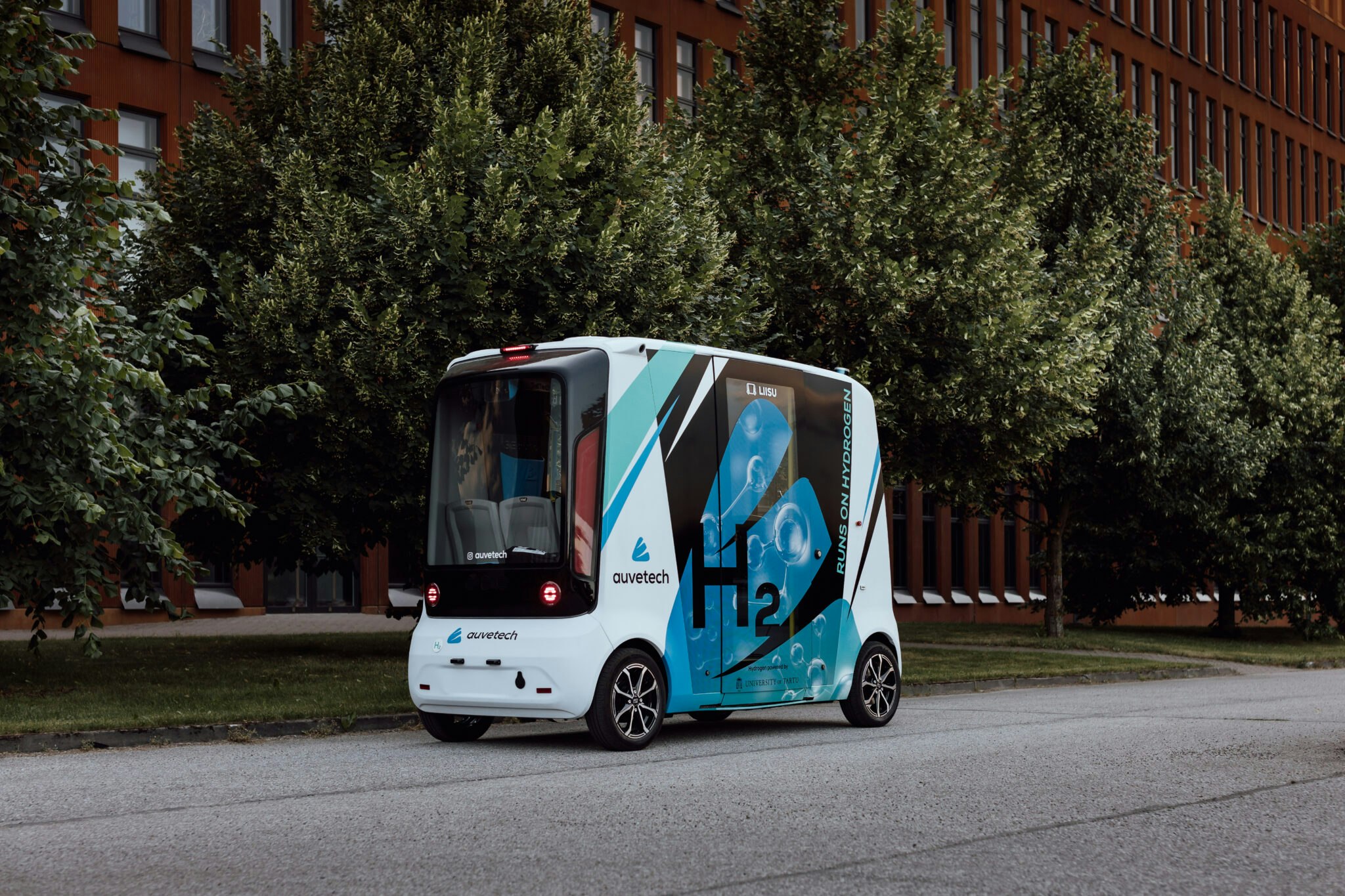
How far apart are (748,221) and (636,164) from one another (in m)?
4.32

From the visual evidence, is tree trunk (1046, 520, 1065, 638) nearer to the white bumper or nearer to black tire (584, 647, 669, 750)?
black tire (584, 647, 669, 750)

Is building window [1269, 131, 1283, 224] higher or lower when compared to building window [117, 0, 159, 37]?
higher

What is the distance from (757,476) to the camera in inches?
471

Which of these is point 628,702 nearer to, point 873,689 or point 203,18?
point 873,689

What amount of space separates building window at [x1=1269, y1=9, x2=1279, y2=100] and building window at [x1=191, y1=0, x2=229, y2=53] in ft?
147

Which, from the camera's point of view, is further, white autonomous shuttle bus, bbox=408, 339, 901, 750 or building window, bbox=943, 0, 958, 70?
building window, bbox=943, 0, 958, 70

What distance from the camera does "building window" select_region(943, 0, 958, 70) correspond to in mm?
43875

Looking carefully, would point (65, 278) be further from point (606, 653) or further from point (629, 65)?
point (629, 65)

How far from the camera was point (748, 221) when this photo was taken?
2102 cm

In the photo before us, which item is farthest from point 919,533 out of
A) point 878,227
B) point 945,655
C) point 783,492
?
point 783,492

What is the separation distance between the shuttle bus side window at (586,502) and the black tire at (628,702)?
70 cm

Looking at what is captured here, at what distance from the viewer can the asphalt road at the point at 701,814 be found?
5910mm

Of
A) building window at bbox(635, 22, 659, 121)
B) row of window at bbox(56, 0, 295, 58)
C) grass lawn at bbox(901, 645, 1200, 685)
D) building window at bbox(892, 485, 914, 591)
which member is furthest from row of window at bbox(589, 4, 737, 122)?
grass lawn at bbox(901, 645, 1200, 685)

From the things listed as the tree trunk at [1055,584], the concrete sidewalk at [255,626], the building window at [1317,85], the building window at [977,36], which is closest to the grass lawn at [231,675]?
the concrete sidewalk at [255,626]
